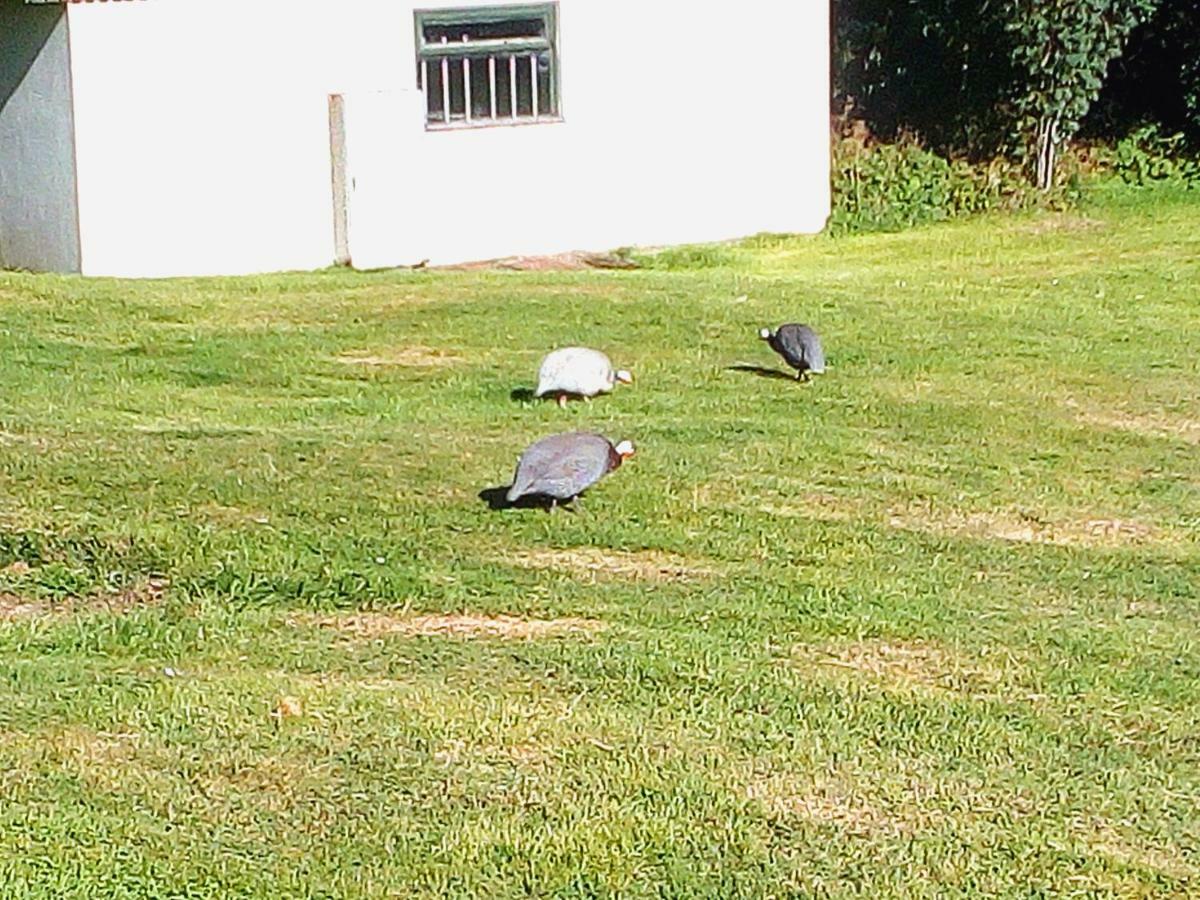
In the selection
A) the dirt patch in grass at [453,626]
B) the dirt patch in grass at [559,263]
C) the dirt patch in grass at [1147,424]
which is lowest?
the dirt patch in grass at [453,626]

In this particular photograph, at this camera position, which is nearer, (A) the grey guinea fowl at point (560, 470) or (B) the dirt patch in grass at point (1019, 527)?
(A) the grey guinea fowl at point (560, 470)

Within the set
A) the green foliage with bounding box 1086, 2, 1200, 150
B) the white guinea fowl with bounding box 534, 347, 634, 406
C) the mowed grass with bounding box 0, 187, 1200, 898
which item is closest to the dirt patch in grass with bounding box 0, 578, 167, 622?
the mowed grass with bounding box 0, 187, 1200, 898

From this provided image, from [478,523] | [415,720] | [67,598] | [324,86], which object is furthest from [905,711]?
[324,86]

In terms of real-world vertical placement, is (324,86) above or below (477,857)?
above

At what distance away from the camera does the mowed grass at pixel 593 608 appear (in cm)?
546

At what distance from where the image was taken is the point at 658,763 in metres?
5.94

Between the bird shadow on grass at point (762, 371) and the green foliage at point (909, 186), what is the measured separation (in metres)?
8.12

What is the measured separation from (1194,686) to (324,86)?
36.4 ft

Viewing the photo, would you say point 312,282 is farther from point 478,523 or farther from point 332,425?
point 478,523

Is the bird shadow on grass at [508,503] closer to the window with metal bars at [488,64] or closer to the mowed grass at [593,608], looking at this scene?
the mowed grass at [593,608]

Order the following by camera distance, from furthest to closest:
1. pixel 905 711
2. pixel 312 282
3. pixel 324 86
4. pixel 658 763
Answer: pixel 324 86, pixel 312 282, pixel 905 711, pixel 658 763

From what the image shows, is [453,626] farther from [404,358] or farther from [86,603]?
[404,358]

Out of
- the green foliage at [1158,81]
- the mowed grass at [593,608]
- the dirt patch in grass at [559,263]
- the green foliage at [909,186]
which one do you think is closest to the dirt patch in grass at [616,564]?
the mowed grass at [593,608]

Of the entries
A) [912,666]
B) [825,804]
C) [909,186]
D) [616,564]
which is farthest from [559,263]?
[825,804]
